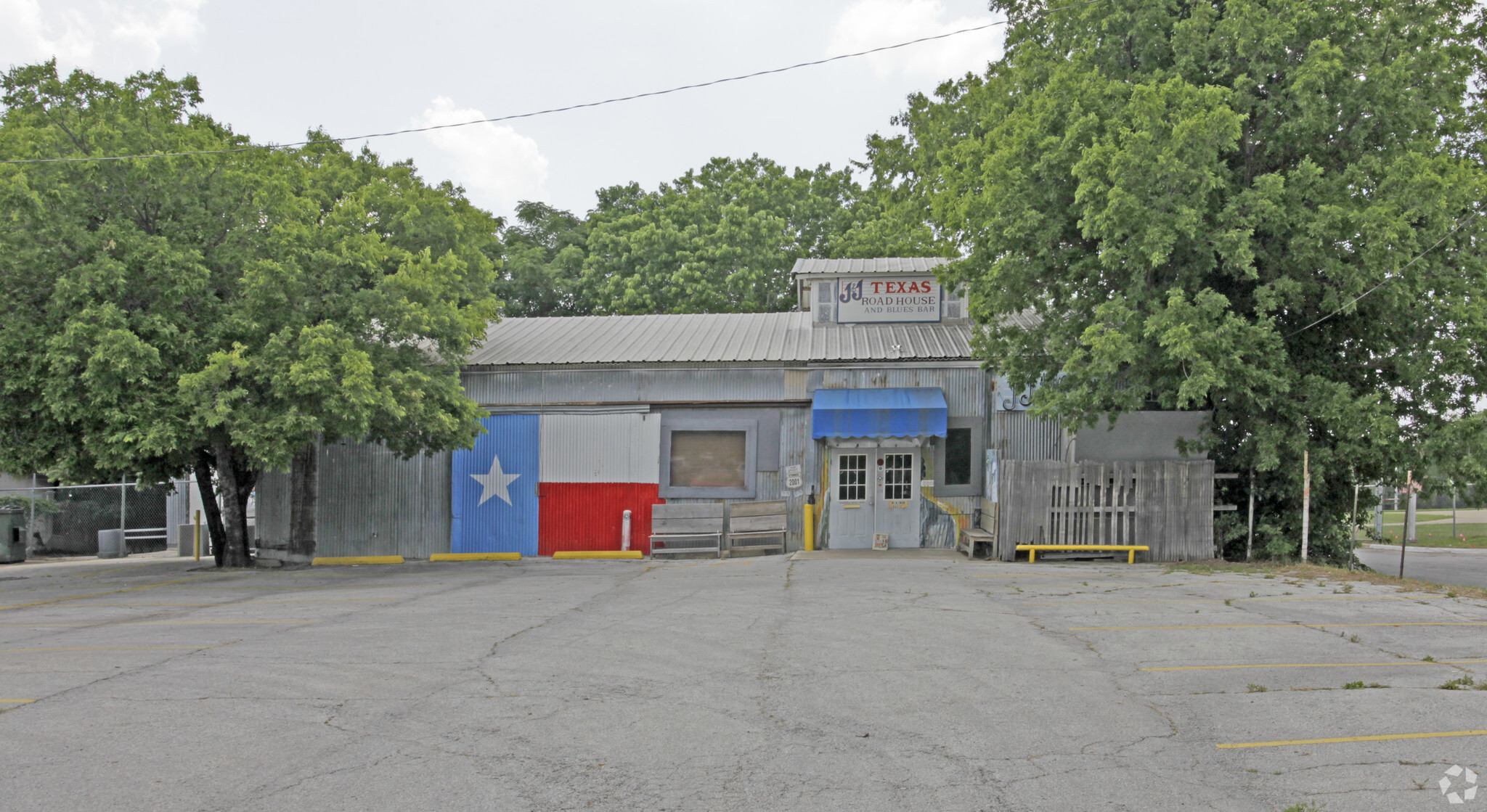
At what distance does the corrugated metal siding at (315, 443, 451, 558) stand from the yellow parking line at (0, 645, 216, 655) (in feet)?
33.7

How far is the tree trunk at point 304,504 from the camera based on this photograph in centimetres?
1989

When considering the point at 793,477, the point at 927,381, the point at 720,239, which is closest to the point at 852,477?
the point at 793,477

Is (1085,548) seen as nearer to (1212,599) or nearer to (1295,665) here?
(1212,599)

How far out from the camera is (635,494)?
64.2ft

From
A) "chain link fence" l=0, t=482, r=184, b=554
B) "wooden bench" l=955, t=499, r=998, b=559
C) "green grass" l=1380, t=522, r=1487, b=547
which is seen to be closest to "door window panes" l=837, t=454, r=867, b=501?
"wooden bench" l=955, t=499, r=998, b=559

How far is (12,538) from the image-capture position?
842 inches

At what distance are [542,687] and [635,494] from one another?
12054 mm

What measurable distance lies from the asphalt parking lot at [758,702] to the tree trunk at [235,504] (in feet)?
17.3

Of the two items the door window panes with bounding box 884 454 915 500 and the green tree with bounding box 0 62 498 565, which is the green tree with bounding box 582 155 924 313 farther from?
the green tree with bounding box 0 62 498 565

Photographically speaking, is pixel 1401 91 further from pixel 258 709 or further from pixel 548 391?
pixel 258 709

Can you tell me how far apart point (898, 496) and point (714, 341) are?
5258 mm

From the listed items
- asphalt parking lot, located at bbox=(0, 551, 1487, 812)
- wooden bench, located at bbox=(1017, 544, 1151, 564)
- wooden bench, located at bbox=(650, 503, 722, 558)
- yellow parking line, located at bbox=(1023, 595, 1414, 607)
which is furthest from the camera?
wooden bench, located at bbox=(650, 503, 722, 558)

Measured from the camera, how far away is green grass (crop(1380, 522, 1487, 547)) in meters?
28.3

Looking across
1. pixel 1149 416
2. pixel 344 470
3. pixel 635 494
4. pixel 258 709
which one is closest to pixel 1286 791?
pixel 258 709
